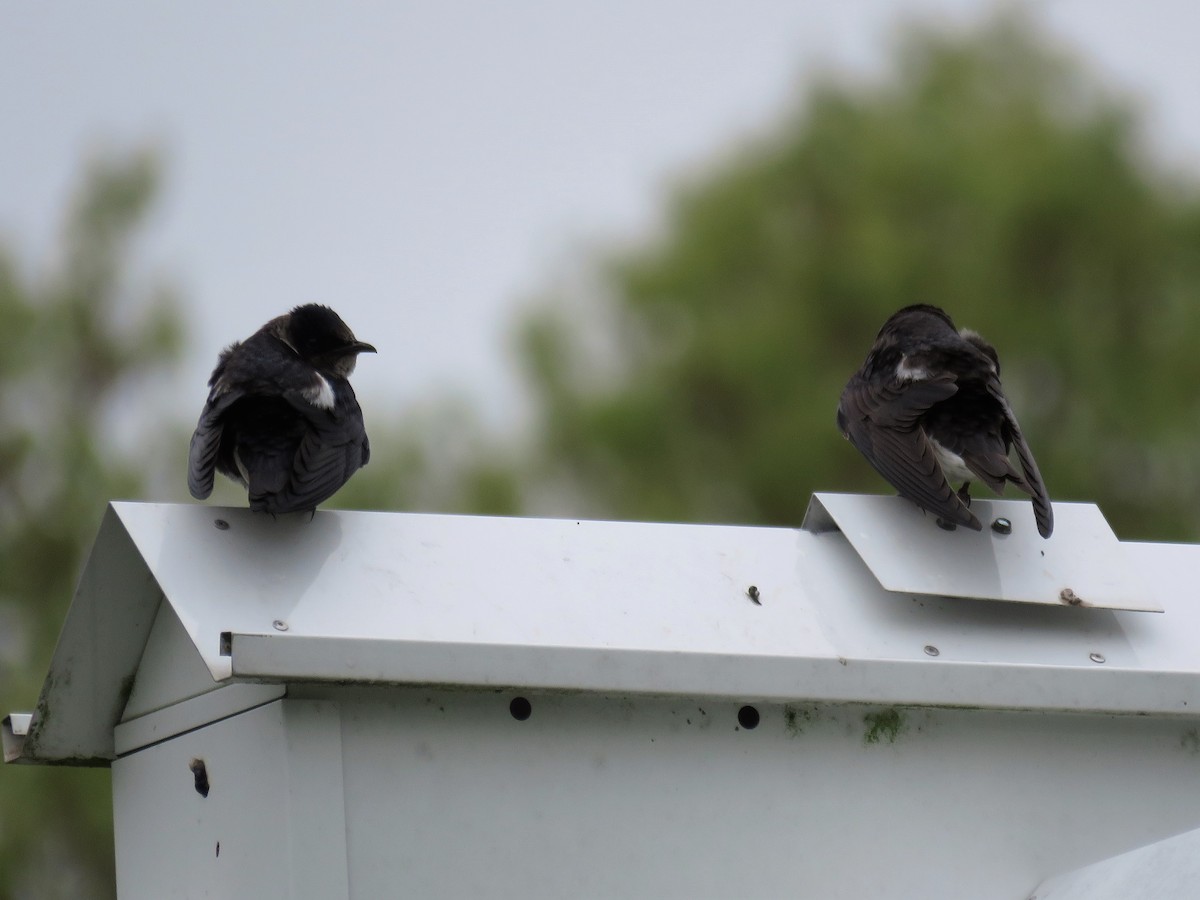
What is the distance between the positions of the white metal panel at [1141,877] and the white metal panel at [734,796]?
0.08 m

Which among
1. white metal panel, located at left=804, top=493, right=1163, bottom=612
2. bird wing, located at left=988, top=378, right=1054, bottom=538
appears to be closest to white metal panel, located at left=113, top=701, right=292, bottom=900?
white metal panel, located at left=804, top=493, right=1163, bottom=612

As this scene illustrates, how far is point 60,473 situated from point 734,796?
5.49 metres

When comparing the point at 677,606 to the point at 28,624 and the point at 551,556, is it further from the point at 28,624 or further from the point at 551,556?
the point at 28,624

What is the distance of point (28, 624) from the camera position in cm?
671

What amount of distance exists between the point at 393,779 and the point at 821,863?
0.58 metres

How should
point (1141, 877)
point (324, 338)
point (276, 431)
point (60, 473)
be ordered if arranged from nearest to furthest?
point (1141, 877)
point (276, 431)
point (324, 338)
point (60, 473)

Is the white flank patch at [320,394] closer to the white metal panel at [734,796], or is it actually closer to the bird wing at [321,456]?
the bird wing at [321,456]

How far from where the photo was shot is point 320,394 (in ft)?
8.39

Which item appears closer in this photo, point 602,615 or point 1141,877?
point 1141,877

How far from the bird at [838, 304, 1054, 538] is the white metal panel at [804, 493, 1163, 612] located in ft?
0.14

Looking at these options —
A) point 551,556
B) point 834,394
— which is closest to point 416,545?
point 551,556

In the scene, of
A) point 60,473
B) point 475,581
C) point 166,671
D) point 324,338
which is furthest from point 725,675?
point 60,473

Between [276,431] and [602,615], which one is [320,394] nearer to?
[276,431]

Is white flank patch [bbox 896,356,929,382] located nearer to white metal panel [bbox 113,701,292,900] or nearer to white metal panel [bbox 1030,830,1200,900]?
white metal panel [bbox 1030,830,1200,900]
